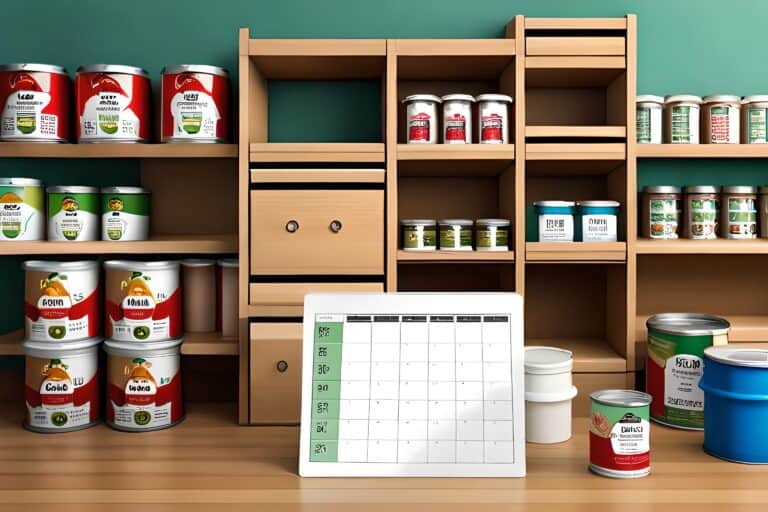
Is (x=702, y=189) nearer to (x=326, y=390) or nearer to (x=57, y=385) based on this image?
(x=326, y=390)

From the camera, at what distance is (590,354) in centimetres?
202

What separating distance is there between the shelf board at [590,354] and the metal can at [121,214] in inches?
43.6

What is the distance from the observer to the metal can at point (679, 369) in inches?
70.0

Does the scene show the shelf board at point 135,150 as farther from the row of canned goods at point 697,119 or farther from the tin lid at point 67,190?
the row of canned goods at point 697,119

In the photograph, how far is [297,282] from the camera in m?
1.92

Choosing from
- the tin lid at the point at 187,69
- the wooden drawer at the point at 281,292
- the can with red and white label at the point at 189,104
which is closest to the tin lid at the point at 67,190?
the can with red and white label at the point at 189,104

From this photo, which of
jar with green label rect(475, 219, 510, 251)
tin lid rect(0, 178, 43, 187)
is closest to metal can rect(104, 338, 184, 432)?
tin lid rect(0, 178, 43, 187)

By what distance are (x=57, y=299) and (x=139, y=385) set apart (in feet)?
0.93

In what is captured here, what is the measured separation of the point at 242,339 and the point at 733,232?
1.32 meters

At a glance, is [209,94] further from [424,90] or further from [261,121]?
[424,90]

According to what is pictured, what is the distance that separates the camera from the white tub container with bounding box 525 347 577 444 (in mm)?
1706

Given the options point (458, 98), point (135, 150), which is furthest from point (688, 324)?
point (135, 150)

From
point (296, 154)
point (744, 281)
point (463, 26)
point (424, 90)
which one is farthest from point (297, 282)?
point (744, 281)

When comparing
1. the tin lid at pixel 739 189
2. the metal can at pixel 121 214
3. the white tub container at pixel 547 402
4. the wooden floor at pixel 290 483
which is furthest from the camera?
the tin lid at pixel 739 189
